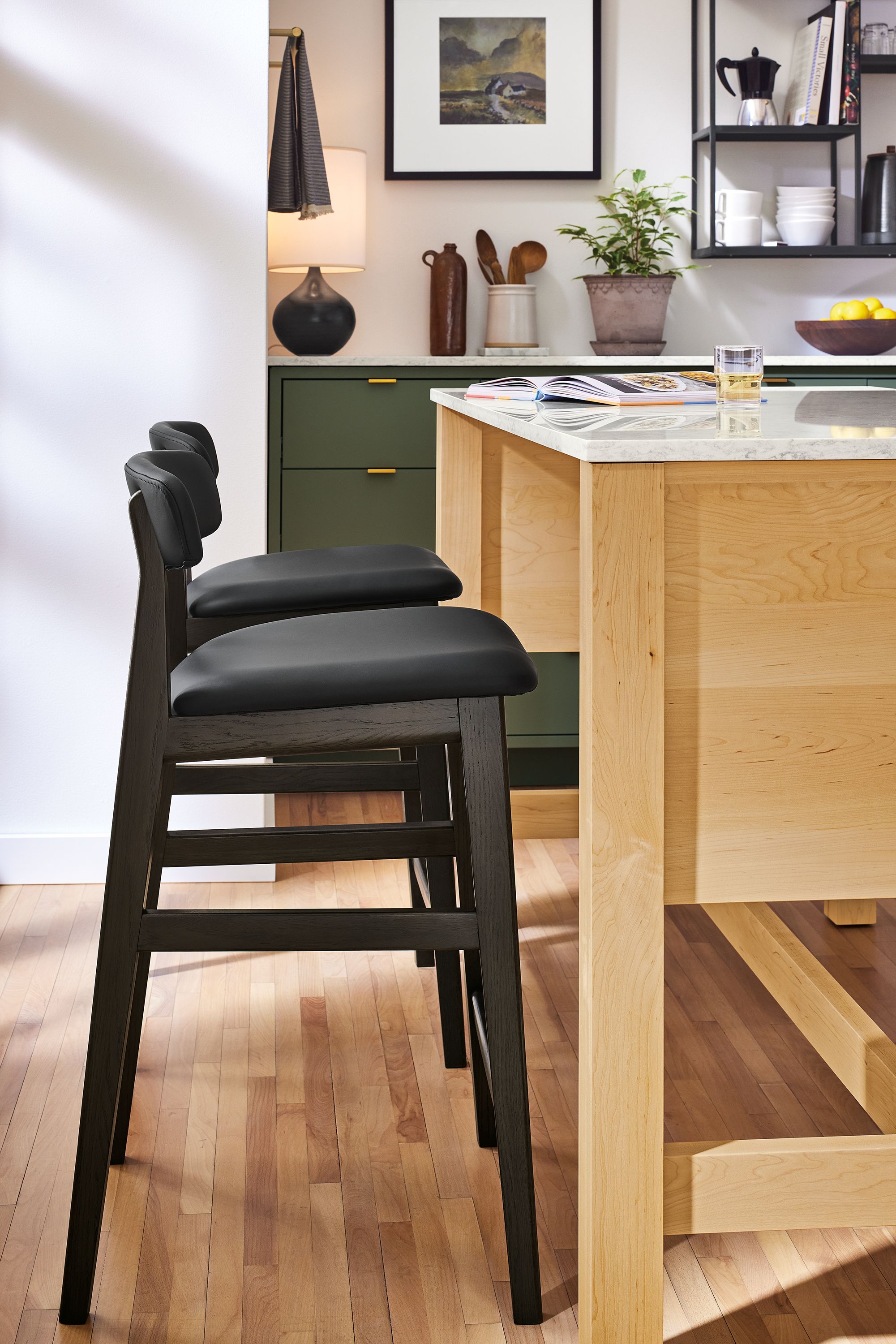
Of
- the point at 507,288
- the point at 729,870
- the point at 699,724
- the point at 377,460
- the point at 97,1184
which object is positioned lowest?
the point at 97,1184

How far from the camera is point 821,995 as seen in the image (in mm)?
1627

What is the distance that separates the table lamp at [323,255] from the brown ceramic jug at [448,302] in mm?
222

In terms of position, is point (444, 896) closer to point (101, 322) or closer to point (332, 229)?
point (101, 322)

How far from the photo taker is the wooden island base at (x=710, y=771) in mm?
1120

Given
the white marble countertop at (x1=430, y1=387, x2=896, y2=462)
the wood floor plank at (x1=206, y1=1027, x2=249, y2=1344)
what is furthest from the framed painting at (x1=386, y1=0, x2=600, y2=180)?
the wood floor plank at (x1=206, y1=1027, x2=249, y2=1344)

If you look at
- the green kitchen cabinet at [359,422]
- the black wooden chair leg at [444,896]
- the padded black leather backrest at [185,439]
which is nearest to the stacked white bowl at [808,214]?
the green kitchen cabinet at [359,422]

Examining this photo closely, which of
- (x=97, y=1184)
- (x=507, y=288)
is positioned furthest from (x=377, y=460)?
(x=97, y=1184)

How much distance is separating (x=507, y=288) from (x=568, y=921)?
178cm

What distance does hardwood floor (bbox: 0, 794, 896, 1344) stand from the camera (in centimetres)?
134

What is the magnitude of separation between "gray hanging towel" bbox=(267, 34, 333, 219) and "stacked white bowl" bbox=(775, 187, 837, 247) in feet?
4.29

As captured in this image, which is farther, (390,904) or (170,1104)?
(390,904)

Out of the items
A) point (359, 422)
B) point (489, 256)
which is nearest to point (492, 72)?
point (489, 256)

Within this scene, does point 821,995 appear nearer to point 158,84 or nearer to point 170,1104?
point 170,1104

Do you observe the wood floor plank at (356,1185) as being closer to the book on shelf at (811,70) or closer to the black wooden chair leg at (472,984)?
the black wooden chair leg at (472,984)
